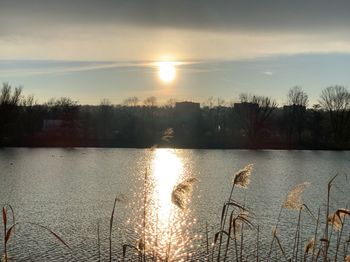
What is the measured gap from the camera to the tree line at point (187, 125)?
7938cm

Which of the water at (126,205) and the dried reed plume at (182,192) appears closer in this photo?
the dried reed plume at (182,192)

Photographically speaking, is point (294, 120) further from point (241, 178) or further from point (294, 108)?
point (241, 178)

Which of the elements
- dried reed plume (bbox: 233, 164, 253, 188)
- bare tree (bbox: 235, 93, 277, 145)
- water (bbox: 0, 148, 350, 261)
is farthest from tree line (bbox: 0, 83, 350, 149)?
dried reed plume (bbox: 233, 164, 253, 188)

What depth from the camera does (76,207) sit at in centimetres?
2222

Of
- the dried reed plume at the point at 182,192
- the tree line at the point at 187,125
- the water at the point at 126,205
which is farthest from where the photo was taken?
the tree line at the point at 187,125

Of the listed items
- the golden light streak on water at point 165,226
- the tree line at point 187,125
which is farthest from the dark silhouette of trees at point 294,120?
the golden light streak on water at point 165,226

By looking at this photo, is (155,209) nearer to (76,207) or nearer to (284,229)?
(76,207)

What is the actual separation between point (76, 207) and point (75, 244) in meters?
7.13

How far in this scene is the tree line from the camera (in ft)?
260

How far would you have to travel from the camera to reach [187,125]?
3302 inches

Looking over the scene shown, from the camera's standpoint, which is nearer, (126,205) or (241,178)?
(241,178)

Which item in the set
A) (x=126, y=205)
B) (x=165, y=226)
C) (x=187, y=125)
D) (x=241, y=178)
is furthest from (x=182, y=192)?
(x=187, y=125)

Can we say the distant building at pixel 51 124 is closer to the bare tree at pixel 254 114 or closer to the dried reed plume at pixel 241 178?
the bare tree at pixel 254 114

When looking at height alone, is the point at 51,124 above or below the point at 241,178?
above
